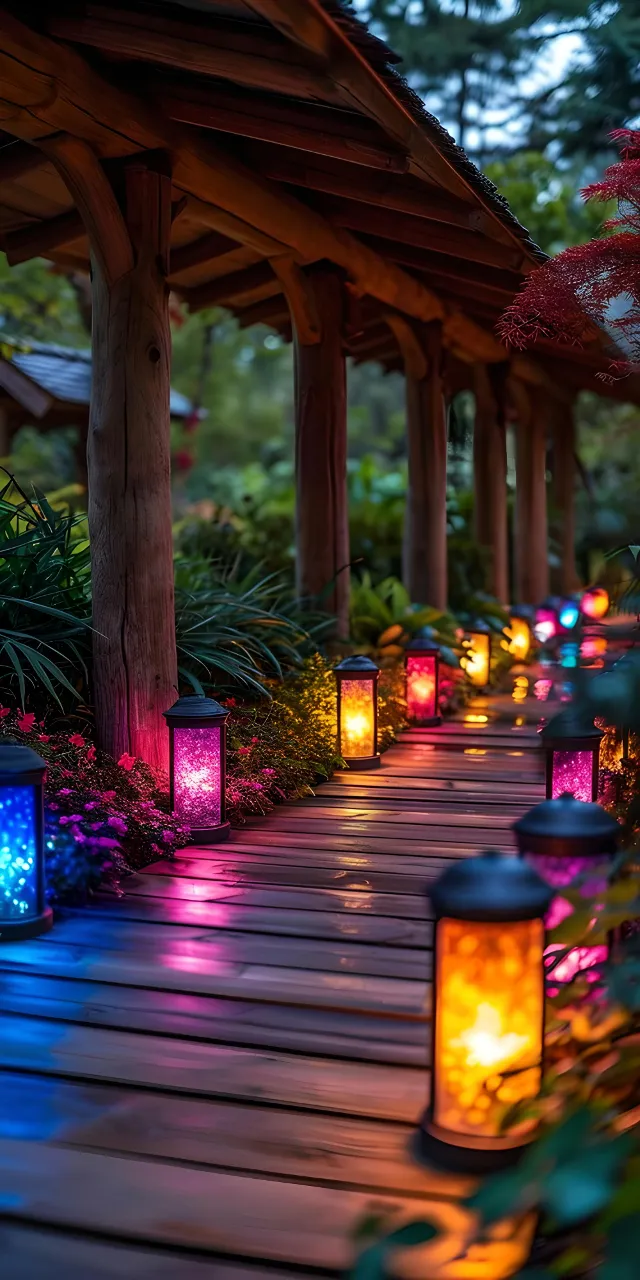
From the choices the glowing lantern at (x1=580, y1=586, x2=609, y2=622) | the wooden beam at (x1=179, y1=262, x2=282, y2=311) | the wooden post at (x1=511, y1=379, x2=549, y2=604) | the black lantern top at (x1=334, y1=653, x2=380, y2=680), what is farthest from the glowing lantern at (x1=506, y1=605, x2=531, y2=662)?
the black lantern top at (x1=334, y1=653, x2=380, y2=680)

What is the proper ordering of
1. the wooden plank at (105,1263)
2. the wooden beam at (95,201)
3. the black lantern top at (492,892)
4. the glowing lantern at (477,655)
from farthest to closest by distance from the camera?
the glowing lantern at (477,655) → the wooden beam at (95,201) → the black lantern top at (492,892) → the wooden plank at (105,1263)

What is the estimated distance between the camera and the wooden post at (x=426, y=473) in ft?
26.9

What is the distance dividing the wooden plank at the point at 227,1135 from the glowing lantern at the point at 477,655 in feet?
18.8

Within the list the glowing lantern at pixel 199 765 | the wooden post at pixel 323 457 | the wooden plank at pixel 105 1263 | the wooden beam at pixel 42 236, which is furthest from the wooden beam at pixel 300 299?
the wooden plank at pixel 105 1263

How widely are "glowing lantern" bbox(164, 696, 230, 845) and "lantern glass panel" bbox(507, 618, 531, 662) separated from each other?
5470 millimetres

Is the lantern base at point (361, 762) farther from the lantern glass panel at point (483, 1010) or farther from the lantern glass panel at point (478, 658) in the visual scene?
the lantern glass panel at point (483, 1010)

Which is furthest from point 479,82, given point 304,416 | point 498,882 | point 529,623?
point 498,882

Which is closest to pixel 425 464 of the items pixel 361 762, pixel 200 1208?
pixel 361 762

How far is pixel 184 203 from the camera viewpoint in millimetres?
4980

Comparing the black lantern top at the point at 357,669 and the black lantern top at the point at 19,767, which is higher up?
the black lantern top at the point at 357,669

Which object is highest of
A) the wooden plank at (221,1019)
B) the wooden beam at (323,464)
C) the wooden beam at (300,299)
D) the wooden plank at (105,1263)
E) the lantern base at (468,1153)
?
the wooden beam at (300,299)

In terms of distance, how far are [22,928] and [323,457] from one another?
13.9 feet

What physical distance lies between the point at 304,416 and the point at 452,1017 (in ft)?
17.2

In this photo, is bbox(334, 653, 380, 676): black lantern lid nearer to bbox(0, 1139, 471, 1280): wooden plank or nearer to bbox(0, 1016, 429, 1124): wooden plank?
bbox(0, 1016, 429, 1124): wooden plank
